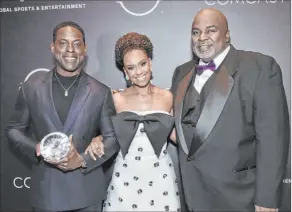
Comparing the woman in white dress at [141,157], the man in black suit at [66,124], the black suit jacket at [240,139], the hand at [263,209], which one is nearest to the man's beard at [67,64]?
the man in black suit at [66,124]

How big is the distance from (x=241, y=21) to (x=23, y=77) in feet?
6.04

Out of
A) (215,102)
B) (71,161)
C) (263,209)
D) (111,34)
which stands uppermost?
(111,34)

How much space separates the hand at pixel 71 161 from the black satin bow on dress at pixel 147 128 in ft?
0.99

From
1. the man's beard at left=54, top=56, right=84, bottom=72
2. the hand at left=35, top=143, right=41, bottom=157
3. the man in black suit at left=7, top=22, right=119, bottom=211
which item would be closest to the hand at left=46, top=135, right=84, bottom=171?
the man in black suit at left=7, top=22, right=119, bottom=211

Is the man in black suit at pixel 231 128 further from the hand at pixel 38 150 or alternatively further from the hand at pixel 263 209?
the hand at pixel 38 150

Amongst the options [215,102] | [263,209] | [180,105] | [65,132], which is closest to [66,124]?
[65,132]

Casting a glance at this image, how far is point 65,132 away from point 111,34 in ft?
3.73

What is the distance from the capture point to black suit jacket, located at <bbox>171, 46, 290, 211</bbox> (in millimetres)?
2229

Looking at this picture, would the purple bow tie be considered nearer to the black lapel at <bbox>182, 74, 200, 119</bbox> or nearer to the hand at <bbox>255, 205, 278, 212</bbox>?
the black lapel at <bbox>182, 74, 200, 119</bbox>

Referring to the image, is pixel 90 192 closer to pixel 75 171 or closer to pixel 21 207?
pixel 75 171

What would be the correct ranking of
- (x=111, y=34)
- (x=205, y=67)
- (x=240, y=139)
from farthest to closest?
(x=111, y=34) < (x=205, y=67) < (x=240, y=139)

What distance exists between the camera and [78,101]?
2.43m

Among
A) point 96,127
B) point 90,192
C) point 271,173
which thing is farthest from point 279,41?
point 90,192

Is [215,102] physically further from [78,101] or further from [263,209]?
[78,101]
